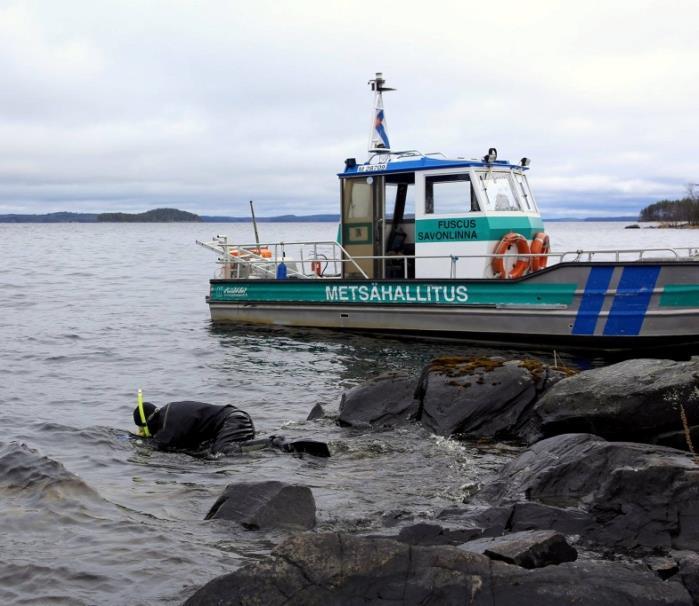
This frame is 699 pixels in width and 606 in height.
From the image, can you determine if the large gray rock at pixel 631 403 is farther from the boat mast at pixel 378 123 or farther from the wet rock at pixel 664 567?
the boat mast at pixel 378 123

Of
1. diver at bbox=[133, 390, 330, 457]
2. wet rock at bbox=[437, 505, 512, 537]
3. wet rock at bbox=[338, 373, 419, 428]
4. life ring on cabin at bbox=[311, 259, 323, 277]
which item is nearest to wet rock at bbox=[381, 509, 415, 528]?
wet rock at bbox=[437, 505, 512, 537]

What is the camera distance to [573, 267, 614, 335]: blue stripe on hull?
1238 cm

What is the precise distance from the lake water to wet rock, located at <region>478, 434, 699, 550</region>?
0.71 m

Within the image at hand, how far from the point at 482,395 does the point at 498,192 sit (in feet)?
20.0

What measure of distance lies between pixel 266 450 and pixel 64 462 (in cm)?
188

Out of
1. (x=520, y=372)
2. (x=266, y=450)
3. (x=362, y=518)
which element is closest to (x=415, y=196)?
(x=520, y=372)

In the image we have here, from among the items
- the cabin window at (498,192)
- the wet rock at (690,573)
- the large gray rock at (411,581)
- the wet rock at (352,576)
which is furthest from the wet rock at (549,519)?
the cabin window at (498,192)

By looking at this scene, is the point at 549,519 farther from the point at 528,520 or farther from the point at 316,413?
the point at 316,413

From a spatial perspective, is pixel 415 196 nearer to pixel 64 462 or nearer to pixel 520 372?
pixel 520 372

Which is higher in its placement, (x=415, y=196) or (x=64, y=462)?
(x=415, y=196)

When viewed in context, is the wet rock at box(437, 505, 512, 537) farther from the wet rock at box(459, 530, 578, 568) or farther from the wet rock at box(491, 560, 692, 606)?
the wet rock at box(491, 560, 692, 606)

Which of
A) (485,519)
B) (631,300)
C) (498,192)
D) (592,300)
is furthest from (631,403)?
(498,192)

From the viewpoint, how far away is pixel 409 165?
1448 cm

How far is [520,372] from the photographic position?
→ 877 cm
